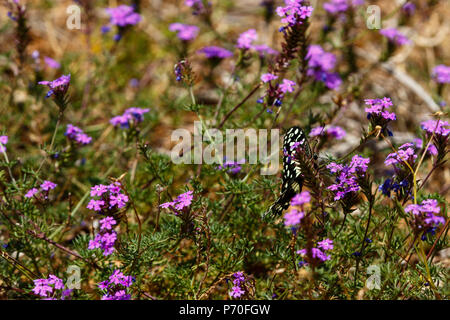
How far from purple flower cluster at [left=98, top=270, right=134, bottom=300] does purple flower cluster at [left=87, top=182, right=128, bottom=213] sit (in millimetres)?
314

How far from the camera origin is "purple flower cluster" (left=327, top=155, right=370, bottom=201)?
206cm

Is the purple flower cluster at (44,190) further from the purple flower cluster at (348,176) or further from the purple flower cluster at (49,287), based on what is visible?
the purple flower cluster at (348,176)

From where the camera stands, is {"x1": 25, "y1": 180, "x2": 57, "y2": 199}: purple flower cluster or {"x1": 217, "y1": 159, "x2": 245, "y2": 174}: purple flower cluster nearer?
{"x1": 25, "y1": 180, "x2": 57, "y2": 199}: purple flower cluster

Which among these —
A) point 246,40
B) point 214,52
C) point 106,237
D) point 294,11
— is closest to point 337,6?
point 214,52

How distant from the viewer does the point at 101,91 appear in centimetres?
431

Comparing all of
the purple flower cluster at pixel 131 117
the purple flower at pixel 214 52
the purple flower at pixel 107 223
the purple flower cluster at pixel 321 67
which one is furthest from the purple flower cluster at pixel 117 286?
the purple flower cluster at pixel 321 67

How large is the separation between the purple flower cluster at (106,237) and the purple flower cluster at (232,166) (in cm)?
80

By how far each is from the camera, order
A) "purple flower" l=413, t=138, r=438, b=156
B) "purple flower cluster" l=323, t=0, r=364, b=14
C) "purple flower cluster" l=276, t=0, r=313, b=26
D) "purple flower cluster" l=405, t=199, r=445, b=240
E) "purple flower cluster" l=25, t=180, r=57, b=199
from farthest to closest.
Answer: "purple flower cluster" l=323, t=0, r=364, b=14
"purple flower" l=413, t=138, r=438, b=156
"purple flower cluster" l=276, t=0, r=313, b=26
"purple flower cluster" l=25, t=180, r=57, b=199
"purple flower cluster" l=405, t=199, r=445, b=240

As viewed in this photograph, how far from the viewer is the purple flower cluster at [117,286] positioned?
211cm

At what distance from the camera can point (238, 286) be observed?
7.20 feet

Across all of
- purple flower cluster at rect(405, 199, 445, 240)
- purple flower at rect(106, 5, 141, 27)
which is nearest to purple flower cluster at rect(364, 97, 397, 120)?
purple flower cluster at rect(405, 199, 445, 240)

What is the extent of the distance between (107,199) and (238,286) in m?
0.77

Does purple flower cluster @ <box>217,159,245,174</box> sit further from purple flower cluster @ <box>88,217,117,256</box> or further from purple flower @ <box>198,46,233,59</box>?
purple flower @ <box>198,46,233,59</box>
